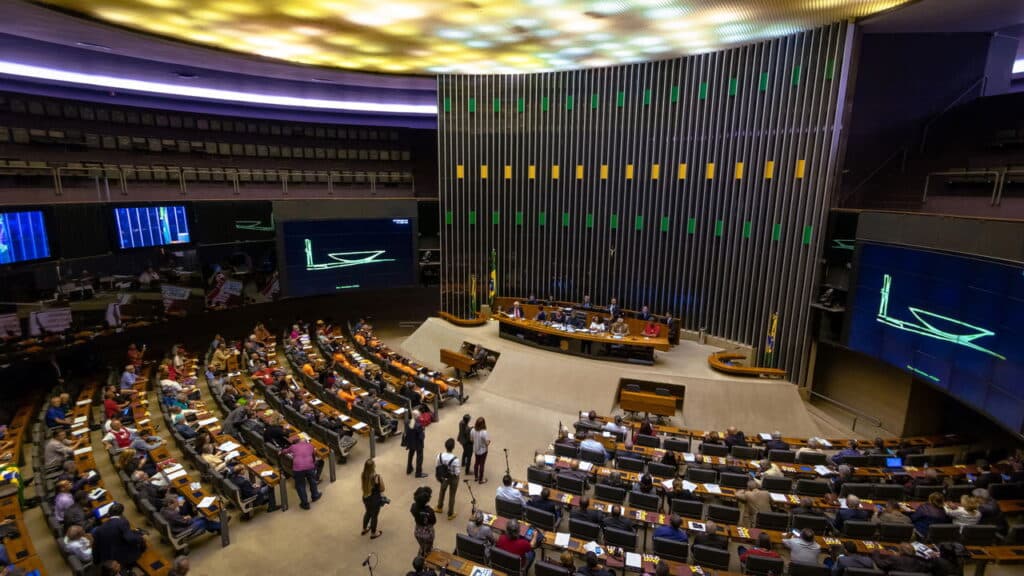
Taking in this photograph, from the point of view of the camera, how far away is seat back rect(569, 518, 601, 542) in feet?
21.0

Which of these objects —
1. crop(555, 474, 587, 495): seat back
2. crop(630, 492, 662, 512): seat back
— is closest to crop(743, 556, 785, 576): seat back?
crop(630, 492, 662, 512): seat back

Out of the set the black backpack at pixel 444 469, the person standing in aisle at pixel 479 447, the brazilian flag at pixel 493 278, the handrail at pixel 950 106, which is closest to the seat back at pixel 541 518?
the black backpack at pixel 444 469

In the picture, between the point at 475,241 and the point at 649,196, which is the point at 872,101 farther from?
the point at 475,241

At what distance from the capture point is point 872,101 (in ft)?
42.6

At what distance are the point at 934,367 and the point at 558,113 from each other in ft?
41.0

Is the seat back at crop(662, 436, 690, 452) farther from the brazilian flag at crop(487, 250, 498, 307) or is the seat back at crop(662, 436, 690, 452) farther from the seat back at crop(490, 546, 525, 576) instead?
the brazilian flag at crop(487, 250, 498, 307)

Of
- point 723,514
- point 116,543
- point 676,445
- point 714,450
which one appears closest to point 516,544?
point 723,514

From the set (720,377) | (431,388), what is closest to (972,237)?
(720,377)

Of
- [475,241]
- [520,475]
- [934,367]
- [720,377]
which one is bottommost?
[520,475]

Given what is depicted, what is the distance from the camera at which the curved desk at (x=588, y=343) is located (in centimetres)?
1299

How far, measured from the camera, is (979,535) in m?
6.62

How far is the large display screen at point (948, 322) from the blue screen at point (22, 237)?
1834cm

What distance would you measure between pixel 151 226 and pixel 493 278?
34.8 feet

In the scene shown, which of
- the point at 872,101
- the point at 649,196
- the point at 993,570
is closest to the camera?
the point at 993,570
